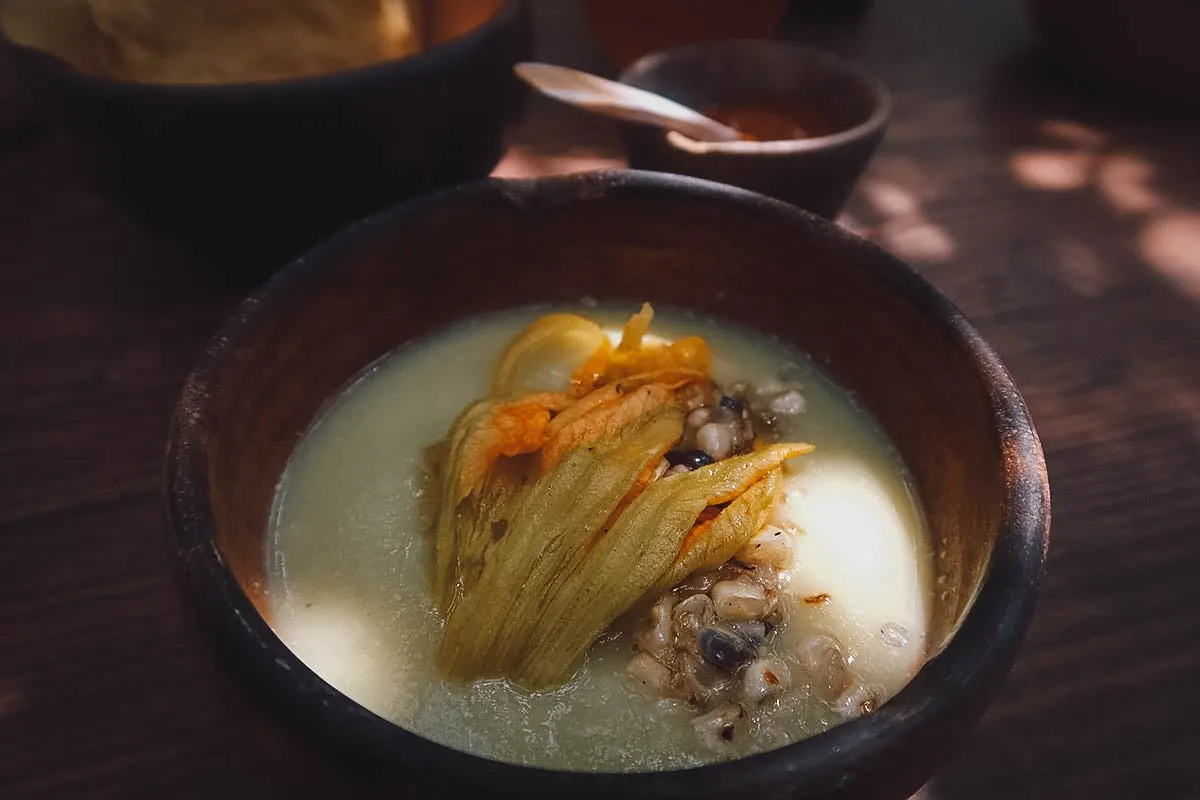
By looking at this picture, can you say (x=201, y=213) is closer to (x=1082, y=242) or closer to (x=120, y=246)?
(x=120, y=246)

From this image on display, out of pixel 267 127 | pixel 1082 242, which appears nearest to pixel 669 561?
pixel 267 127

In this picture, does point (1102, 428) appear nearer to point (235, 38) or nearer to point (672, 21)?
point (672, 21)

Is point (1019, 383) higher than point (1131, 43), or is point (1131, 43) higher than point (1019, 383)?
point (1131, 43)

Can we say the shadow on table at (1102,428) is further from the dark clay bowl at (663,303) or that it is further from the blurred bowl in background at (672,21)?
the blurred bowl in background at (672,21)

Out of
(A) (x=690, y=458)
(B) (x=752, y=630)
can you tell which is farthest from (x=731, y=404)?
(B) (x=752, y=630)

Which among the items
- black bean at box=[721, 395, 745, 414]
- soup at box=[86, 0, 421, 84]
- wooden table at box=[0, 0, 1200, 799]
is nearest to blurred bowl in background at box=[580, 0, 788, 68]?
wooden table at box=[0, 0, 1200, 799]

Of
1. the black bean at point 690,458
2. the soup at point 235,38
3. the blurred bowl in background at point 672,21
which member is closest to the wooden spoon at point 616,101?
the soup at point 235,38
